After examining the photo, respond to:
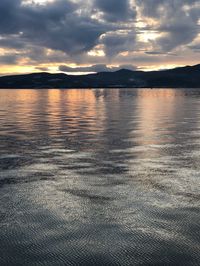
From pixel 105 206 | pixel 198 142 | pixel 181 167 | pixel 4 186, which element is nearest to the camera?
pixel 105 206

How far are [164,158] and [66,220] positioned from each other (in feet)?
38.1

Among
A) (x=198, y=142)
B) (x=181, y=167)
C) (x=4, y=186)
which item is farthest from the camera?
(x=198, y=142)

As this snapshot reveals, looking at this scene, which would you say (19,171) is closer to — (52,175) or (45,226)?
(52,175)

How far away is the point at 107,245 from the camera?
10289mm

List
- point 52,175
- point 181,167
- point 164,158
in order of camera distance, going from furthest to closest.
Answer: point 164,158 < point 181,167 < point 52,175

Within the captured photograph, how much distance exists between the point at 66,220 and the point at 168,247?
348cm

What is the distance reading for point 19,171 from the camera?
63.4ft

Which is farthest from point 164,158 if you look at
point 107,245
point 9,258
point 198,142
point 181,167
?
point 9,258

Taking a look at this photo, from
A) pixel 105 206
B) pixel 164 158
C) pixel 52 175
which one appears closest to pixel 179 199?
pixel 105 206

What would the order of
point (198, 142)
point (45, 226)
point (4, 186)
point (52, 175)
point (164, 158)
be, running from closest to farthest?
point (45, 226) → point (4, 186) → point (52, 175) → point (164, 158) → point (198, 142)

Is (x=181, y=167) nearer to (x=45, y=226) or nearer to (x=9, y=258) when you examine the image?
(x=45, y=226)

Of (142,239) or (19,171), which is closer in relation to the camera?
(142,239)

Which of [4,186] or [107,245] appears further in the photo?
[4,186]

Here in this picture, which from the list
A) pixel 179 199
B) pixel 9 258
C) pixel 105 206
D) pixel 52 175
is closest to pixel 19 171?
pixel 52 175
